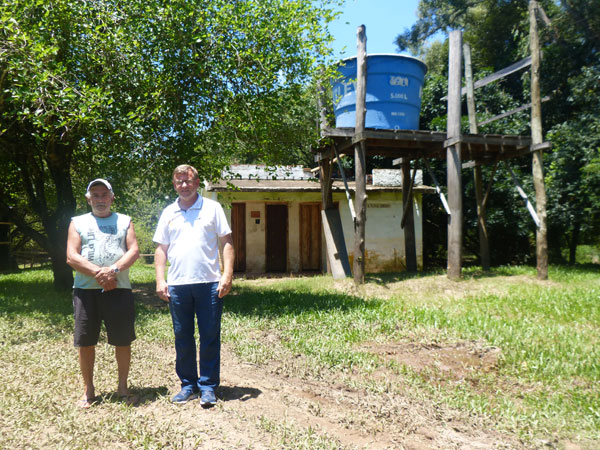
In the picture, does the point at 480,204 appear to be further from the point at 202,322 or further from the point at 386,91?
the point at 202,322

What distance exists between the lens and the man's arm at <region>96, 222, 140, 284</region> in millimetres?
Answer: 3639

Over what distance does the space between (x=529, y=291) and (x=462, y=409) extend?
590cm

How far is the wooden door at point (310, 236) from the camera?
48.5 ft

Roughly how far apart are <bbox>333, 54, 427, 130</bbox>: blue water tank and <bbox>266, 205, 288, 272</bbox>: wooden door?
4895mm

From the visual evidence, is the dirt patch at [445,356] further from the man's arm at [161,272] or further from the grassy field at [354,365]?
the man's arm at [161,272]

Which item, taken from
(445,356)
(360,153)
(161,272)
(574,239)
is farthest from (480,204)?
(161,272)

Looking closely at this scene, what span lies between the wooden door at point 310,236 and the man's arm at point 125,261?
10902 millimetres

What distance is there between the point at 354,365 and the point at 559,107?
50.3 feet

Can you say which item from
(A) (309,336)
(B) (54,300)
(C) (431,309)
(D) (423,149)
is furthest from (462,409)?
Result: (D) (423,149)

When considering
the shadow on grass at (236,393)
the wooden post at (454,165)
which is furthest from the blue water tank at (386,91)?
the shadow on grass at (236,393)

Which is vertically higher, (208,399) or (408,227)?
(408,227)

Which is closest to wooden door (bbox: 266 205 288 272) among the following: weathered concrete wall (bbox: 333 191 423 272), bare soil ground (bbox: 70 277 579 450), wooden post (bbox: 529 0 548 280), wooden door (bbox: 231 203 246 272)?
wooden door (bbox: 231 203 246 272)

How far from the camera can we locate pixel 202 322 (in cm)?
381

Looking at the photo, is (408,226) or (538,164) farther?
(408,226)
